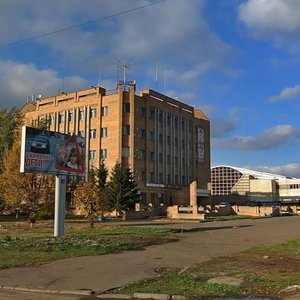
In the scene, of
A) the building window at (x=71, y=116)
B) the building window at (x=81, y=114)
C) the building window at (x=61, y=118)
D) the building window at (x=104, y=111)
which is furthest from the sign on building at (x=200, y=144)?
the building window at (x=61, y=118)

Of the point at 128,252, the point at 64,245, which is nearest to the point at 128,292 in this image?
the point at 128,252

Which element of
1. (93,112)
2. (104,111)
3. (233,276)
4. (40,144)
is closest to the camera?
(233,276)

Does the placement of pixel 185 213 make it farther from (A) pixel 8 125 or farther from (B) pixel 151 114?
(A) pixel 8 125

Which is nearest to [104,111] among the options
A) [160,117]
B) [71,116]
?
[71,116]

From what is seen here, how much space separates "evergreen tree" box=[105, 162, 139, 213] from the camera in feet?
181

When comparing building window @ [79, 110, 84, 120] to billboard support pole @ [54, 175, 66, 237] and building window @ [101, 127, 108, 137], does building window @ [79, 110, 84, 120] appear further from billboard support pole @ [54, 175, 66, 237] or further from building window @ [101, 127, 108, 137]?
billboard support pole @ [54, 175, 66, 237]

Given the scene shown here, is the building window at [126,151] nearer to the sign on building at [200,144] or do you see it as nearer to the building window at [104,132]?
the building window at [104,132]

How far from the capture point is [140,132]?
72750 mm

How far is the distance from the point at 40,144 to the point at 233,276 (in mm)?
17934

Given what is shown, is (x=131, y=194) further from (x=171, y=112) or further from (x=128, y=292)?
(x=128, y=292)

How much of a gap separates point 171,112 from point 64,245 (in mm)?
61153

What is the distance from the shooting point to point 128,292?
1084 centimetres

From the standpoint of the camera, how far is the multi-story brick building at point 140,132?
234 feet

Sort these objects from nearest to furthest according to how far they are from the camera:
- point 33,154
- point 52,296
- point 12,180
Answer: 1. point 52,296
2. point 33,154
3. point 12,180
